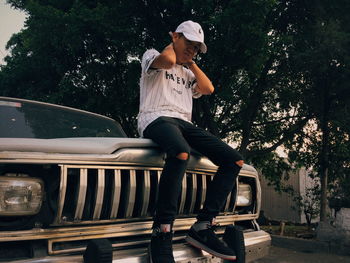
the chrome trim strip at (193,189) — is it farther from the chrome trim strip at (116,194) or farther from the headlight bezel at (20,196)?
the headlight bezel at (20,196)

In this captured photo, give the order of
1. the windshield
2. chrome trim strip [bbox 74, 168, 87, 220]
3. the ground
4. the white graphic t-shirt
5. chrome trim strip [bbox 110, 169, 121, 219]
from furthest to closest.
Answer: the ground, the windshield, the white graphic t-shirt, chrome trim strip [bbox 110, 169, 121, 219], chrome trim strip [bbox 74, 168, 87, 220]

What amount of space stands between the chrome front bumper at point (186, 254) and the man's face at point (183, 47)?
1345mm

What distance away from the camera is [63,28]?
393 inches

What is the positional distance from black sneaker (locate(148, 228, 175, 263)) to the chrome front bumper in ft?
0.17

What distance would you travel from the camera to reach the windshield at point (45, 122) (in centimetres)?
296

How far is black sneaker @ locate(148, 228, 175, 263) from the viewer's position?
2.12 m

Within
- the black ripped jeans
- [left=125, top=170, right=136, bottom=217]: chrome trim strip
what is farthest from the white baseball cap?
[left=125, top=170, right=136, bottom=217]: chrome trim strip

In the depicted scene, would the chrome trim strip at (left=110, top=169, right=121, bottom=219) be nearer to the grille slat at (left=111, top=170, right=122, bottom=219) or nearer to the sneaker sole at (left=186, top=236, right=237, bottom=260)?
the grille slat at (left=111, top=170, right=122, bottom=219)

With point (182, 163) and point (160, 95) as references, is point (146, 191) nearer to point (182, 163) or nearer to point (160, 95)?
point (182, 163)

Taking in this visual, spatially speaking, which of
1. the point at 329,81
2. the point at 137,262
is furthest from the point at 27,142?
the point at 329,81

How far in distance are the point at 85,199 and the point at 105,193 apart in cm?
13

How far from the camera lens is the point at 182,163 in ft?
7.59

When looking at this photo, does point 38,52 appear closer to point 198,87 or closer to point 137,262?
point 198,87

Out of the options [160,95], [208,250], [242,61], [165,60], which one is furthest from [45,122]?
[242,61]
